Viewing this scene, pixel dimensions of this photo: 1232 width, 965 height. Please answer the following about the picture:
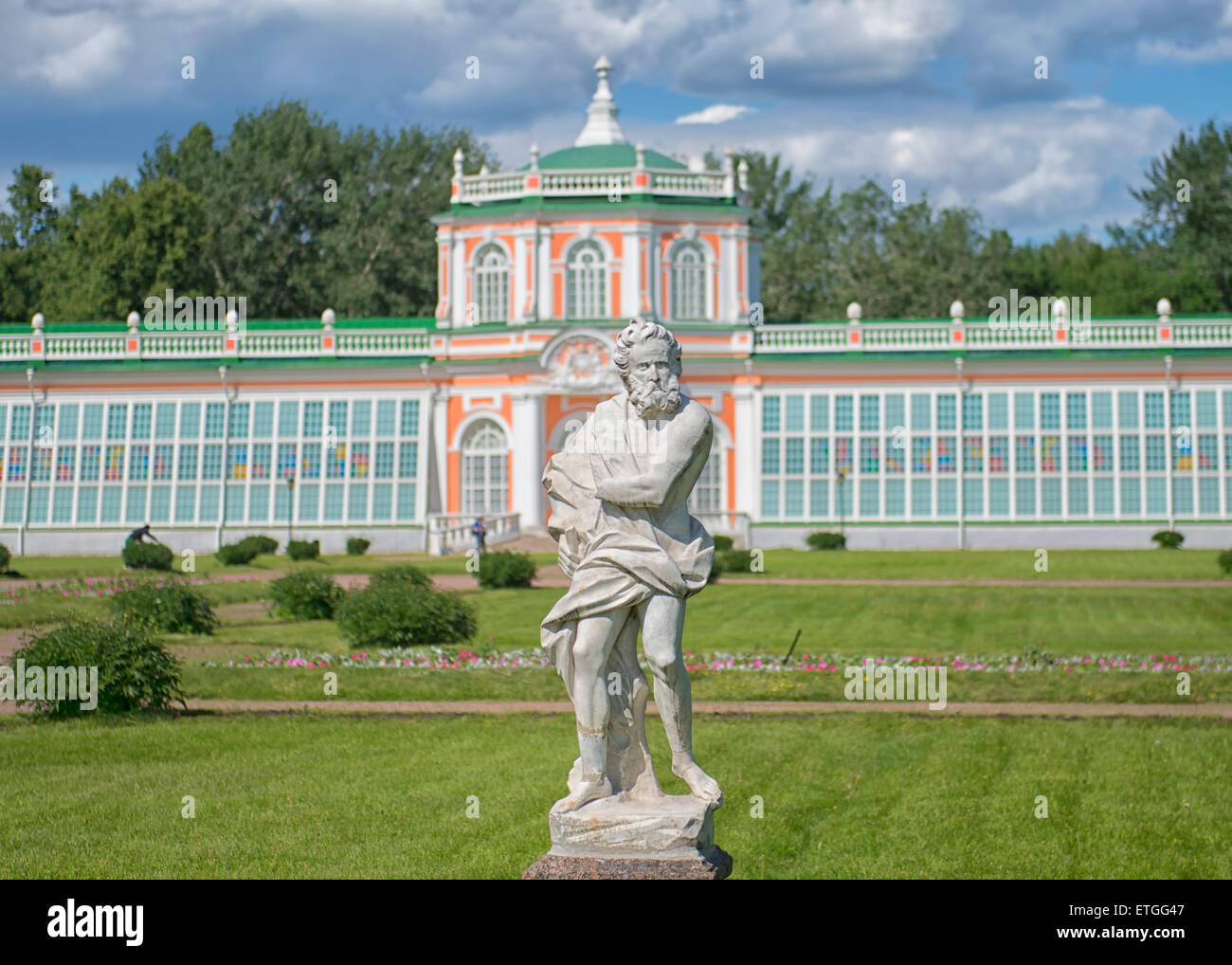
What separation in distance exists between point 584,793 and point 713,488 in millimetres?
39637

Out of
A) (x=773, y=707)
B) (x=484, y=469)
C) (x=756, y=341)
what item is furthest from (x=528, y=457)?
(x=773, y=707)

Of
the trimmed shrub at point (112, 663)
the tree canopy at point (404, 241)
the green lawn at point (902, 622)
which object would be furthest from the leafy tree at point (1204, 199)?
the trimmed shrub at point (112, 663)

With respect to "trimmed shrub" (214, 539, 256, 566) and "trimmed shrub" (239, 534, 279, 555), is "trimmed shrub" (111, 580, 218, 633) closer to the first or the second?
"trimmed shrub" (214, 539, 256, 566)

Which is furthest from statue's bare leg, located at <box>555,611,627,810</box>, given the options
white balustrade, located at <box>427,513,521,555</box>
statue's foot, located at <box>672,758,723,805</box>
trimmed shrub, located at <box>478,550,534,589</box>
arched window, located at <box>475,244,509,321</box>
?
arched window, located at <box>475,244,509,321</box>

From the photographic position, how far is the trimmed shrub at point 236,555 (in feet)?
132

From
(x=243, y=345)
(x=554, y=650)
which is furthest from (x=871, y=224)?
(x=554, y=650)

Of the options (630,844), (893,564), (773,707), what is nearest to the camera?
(630,844)

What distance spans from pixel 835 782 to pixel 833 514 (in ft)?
110

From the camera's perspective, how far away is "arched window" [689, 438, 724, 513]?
48.1m

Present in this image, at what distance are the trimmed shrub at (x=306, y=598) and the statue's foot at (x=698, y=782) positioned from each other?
17905 mm

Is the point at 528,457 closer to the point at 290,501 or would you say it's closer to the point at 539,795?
the point at 290,501

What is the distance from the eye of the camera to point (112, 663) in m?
17.0

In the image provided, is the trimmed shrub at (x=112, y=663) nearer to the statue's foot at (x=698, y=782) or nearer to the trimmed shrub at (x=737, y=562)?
the statue's foot at (x=698, y=782)

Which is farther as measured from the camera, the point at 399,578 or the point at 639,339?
the point at 399,578
